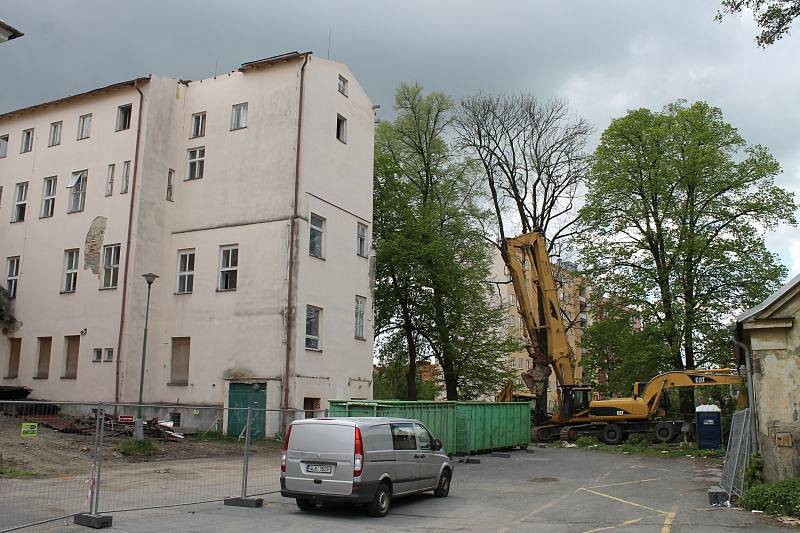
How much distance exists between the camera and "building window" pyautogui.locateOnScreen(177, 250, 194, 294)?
29250 millimetres

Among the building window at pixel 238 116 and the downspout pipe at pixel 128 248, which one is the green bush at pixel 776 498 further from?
the building window at pixel 238 116

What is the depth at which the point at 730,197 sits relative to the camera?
3441 centimetres

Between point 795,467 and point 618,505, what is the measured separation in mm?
3332

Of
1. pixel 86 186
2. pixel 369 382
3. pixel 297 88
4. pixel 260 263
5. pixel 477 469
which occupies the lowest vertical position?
pixel 477 469

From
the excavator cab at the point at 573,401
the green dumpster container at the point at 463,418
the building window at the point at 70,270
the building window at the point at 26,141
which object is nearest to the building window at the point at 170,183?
the building window at the point at 70,270

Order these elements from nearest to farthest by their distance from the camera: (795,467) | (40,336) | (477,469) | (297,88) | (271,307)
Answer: (795,467)
(477,469)
(271,307)
(297,88)
(40,336)

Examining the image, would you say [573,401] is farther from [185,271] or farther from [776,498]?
[776,498]

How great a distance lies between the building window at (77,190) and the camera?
102 feet

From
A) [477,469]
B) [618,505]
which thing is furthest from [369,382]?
[618,505]

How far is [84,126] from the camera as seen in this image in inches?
1259

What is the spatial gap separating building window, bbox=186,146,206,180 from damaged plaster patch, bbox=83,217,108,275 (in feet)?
13.0

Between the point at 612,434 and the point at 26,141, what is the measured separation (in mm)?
29855

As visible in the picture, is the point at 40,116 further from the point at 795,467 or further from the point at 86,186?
the point at 795,467

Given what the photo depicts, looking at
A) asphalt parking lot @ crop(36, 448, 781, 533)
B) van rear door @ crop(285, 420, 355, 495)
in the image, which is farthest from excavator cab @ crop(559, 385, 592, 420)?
van rear door @ crop(285, 420, 355, 495)
